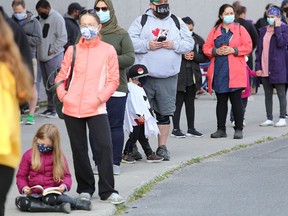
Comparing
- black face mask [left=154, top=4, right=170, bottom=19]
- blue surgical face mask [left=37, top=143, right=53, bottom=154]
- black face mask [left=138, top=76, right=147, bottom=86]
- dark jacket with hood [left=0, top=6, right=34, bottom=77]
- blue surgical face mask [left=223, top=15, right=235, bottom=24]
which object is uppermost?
dark jacket with hood [left=0, top=6, right=34, bottom=77]

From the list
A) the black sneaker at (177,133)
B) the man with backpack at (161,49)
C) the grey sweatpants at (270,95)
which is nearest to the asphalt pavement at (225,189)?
the man with backpack at (161,49)

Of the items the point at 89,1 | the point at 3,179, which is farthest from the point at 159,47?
the point at 89,1

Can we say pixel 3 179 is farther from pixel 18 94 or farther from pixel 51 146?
pixel 51 146

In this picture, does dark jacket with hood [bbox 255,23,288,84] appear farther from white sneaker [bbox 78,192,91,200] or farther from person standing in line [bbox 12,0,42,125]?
white sneaker [bbox 78,192,91,200]

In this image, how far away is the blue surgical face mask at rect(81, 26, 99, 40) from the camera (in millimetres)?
8836

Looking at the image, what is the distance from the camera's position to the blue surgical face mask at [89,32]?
8836 millimetres

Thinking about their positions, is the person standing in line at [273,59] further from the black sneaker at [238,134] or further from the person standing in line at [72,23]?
the person standing in line at [72,23]

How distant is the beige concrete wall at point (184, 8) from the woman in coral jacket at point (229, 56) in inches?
194

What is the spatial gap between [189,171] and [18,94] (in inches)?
234

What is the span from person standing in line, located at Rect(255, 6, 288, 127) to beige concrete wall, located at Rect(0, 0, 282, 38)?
180 inches

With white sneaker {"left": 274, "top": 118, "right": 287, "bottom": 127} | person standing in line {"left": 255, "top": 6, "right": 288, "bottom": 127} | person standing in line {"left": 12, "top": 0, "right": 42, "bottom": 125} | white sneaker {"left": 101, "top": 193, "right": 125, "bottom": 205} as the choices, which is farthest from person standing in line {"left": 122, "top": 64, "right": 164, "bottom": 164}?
person standing in line {"left": 12, "top": 0, "right": 42, "bottom": 125}

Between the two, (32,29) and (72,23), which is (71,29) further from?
(32,29)

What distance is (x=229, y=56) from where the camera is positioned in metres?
13.5

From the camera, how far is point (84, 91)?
8758 mm
